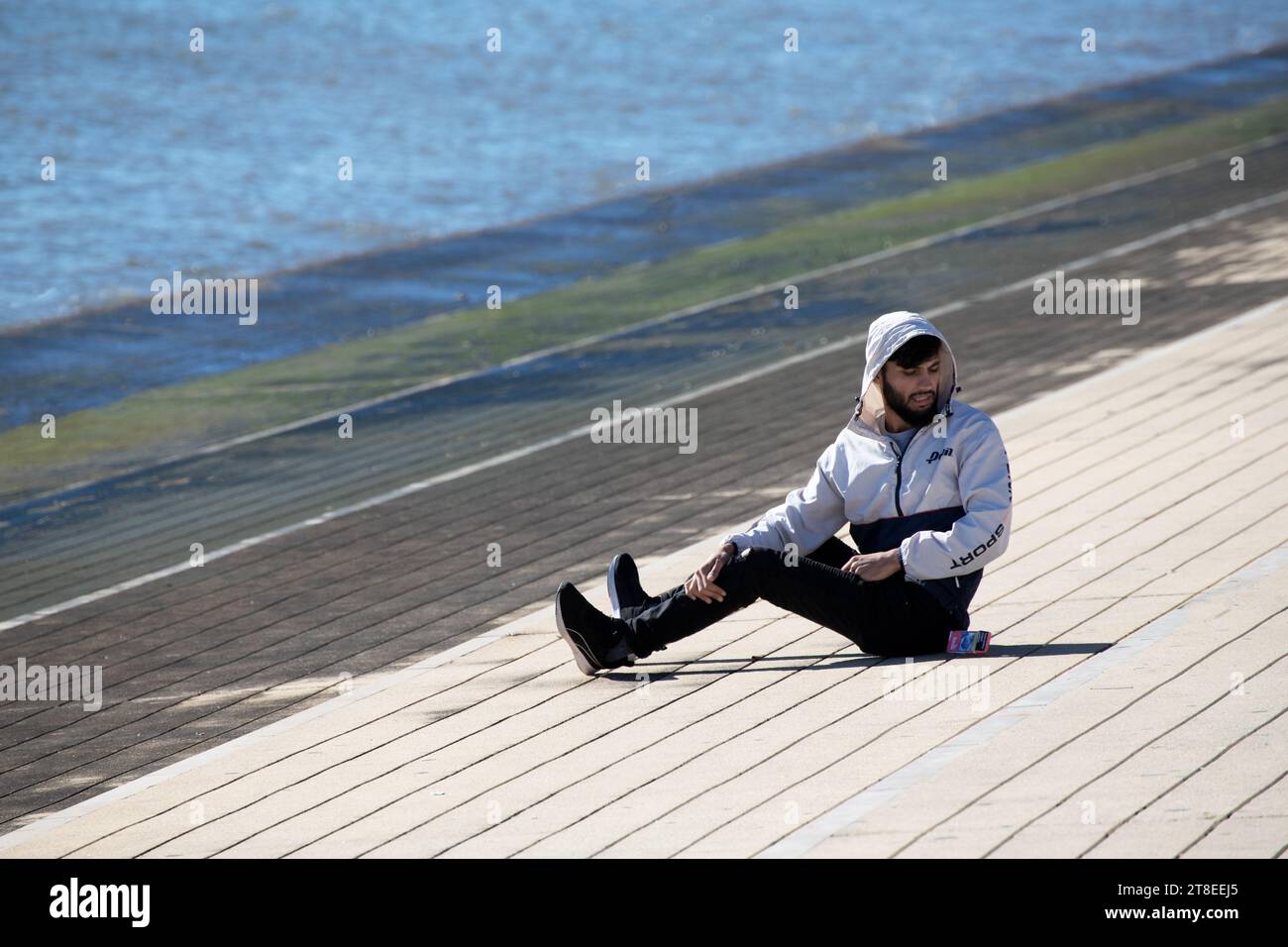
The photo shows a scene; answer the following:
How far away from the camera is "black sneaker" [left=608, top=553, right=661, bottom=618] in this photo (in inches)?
294

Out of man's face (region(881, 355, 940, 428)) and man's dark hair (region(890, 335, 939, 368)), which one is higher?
man's dark hair (region(890, 335, 939, 368))

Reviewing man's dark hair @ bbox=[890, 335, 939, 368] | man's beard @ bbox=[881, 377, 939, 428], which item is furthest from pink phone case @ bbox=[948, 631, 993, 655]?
man's dark hair @ bbox=[890, 335, 939, 368]

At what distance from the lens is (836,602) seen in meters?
7.09

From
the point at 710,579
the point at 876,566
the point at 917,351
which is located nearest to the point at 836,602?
the point at 876,566

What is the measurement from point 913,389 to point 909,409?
85 mm

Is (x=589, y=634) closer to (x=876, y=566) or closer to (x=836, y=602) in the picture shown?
(x=836, y=602)

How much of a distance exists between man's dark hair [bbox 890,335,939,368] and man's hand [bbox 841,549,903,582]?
0.76 m

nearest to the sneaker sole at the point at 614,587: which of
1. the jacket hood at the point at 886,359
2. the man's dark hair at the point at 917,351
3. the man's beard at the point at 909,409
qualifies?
the jacket hood at the point at 886,359

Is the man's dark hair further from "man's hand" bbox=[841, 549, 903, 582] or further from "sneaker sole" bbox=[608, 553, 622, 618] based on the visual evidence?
"sneaker sole" bbox=[608, 553, 622, 618]

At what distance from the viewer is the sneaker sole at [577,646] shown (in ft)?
24.2

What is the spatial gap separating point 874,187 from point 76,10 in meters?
28.7

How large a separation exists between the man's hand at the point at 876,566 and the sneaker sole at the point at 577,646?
1197 mm

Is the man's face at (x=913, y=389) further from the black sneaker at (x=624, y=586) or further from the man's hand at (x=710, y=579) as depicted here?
the black sneaker at (x=624, y=586)
